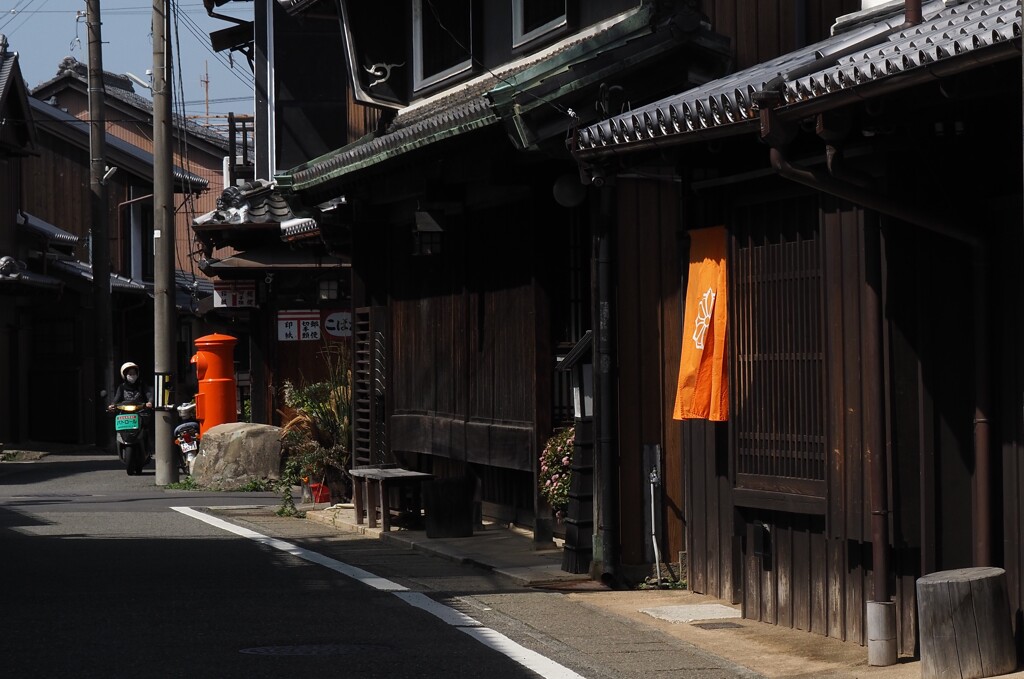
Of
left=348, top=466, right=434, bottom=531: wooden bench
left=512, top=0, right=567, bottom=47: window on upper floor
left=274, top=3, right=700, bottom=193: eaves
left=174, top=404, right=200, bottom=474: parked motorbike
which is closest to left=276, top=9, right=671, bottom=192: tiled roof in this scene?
left=274, top=3, right=700, bottom=193: eaves

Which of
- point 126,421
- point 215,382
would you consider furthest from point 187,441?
point 215,382

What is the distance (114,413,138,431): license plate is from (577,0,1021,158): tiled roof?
1808 cm

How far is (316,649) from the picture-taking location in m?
9.26

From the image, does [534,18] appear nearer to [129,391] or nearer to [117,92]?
[129,391]

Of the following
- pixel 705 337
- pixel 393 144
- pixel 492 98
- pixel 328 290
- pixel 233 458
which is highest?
pixel 393 144

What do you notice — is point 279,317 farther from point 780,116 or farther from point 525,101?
point 780,116

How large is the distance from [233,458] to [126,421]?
4.23 metres

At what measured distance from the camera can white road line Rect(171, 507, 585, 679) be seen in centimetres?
880

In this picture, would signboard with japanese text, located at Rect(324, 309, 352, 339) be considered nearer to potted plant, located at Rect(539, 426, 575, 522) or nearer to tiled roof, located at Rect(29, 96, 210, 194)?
tiled roof, located at Rect(29, 96, 210, 194)

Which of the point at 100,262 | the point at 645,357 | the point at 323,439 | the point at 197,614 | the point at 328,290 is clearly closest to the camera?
the point at 197,614

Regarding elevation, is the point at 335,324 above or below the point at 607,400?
above

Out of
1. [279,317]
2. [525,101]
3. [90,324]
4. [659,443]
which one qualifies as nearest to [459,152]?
[525,101]

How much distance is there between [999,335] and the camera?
27.8 ft

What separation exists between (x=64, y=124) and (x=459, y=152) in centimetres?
2857
